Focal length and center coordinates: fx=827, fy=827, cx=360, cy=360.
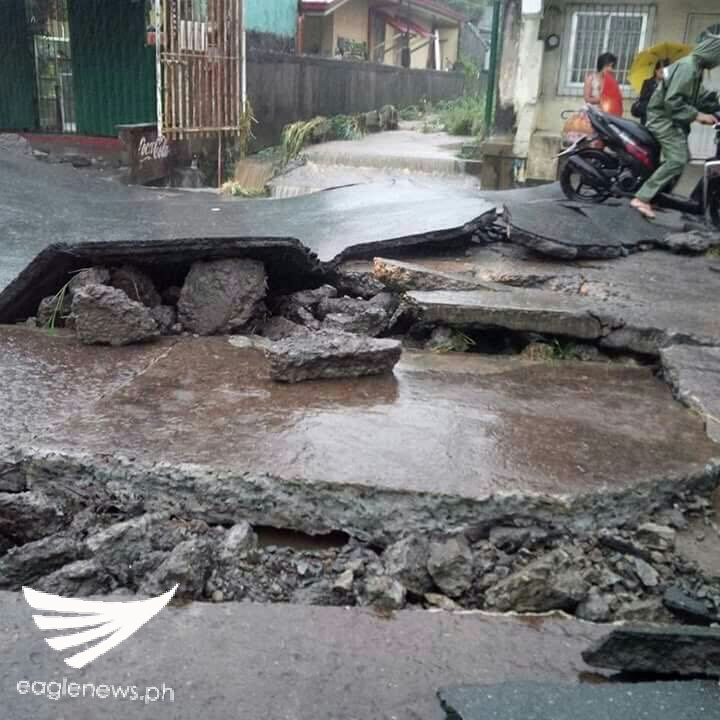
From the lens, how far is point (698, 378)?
3.51 metres

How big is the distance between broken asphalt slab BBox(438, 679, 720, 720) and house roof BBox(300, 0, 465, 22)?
14.9 metres

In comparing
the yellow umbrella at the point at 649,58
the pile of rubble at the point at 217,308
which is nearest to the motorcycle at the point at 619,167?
the yellow umbrella at the point at 649,58

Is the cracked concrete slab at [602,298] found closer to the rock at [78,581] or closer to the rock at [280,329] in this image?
the rock at [280,329]

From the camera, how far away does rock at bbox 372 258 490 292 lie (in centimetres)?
448

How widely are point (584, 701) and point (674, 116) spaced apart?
604 cm

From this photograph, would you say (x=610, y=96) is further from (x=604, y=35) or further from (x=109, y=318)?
(x=109, y=318)

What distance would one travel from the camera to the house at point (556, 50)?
10250 mm

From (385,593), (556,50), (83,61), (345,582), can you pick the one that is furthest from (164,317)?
(556,50)

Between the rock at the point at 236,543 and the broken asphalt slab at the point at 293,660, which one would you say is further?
the rock at the point at 236,543

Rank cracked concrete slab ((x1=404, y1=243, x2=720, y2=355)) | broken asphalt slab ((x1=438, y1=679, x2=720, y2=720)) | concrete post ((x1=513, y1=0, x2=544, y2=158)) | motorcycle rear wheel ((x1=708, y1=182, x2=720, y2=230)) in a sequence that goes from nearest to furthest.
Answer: broken asphalt slab ((x1=438, y1=679, x2=720, y2=720)) < cracked concrete slab ((x1=404, y1=243, x2=720, y2=355)) < motorcycle rear wheel ((x1=708, y1=182, x2=720, y2=230)) < concrete post ((x1=513, y1=0, x2=544, y2=158))

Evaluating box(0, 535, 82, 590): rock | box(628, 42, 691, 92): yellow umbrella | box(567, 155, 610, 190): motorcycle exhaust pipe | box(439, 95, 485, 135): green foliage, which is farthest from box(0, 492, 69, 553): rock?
box(439, 95, 485, 135): green foliage

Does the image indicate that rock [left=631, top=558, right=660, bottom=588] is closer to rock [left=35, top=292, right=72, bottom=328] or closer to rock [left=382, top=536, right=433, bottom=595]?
rock [left=382, top=536, right=433, bottom=595]

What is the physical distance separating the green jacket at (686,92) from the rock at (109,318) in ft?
15.7

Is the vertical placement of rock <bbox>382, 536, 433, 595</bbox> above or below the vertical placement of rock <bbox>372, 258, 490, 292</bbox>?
below
